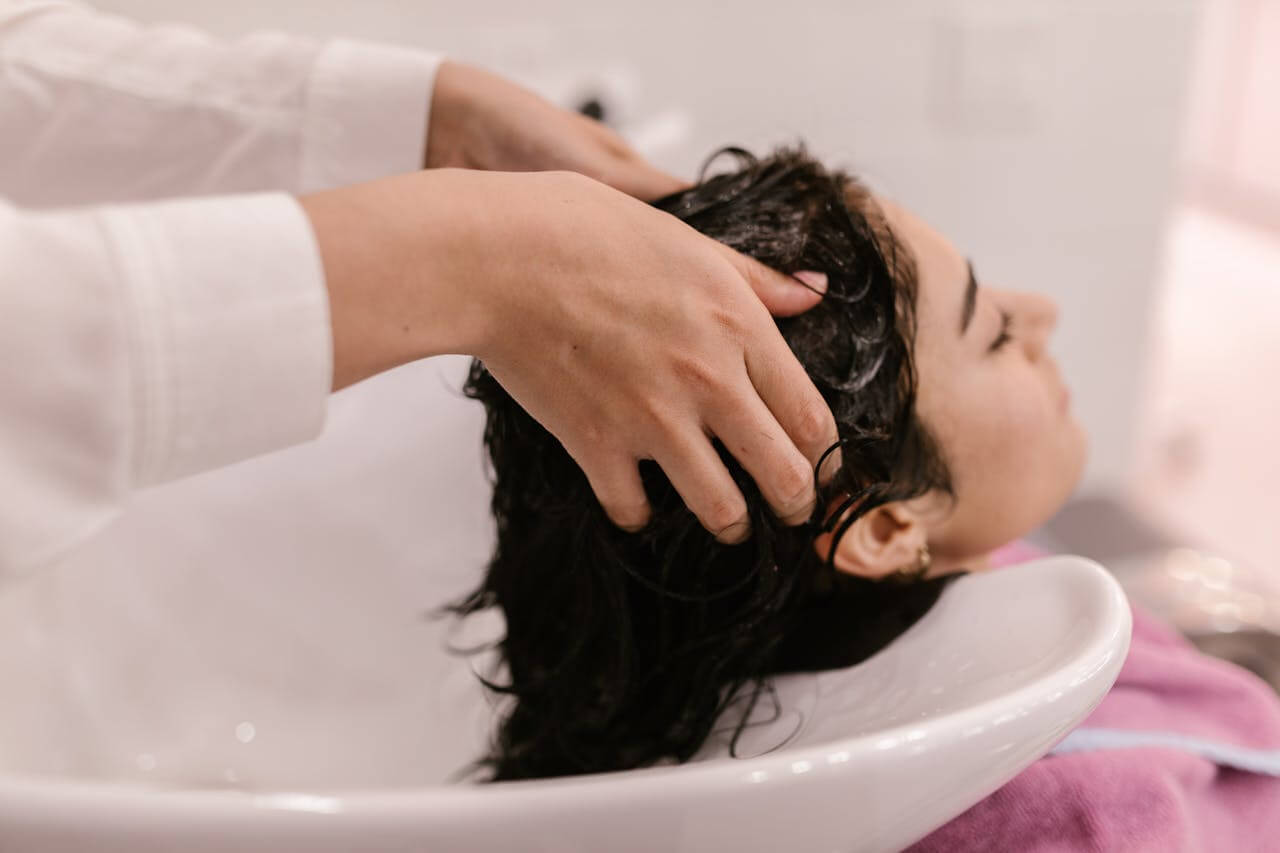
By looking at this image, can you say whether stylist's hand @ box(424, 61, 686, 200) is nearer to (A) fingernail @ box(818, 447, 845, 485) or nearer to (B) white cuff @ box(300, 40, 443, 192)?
(B) white cuff @ box(300, 40, 443, 192)

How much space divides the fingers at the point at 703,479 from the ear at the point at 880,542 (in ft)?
0.78

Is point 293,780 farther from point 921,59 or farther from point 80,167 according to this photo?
point 921,59

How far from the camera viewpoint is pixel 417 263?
1.69ft

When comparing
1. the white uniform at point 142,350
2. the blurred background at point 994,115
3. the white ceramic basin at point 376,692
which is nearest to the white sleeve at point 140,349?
the white uniform at point 142,350

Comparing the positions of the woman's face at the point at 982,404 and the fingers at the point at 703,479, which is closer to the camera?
the fingers at the point at 703,479

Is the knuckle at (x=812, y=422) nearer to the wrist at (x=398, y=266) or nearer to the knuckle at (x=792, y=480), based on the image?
the knuckle at (x=792, y=480)

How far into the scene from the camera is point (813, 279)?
2.48ft

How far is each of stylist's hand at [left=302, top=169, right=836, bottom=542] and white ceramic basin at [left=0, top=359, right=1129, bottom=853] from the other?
0.16m

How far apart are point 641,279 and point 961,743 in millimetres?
265

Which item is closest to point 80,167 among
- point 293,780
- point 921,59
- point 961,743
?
point 293,780

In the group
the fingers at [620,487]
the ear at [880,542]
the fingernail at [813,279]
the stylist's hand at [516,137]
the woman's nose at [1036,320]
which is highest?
the stylist's hand at [516,137]

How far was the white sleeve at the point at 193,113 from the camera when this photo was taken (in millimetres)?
873

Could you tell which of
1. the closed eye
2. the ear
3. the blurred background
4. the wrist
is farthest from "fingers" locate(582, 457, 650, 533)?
the blurred background

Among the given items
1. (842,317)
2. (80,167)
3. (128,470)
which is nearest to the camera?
(128,470)
